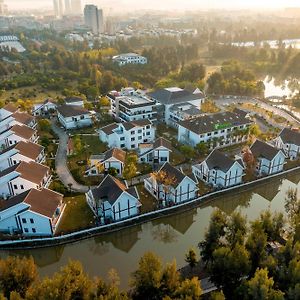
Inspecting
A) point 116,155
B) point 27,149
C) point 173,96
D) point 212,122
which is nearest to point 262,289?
point 116,155

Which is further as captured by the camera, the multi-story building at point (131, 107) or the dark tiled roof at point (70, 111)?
the multi-story building at point (131, 107)

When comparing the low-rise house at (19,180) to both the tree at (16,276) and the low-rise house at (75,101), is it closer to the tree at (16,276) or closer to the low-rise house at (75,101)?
the tree at (16,276)

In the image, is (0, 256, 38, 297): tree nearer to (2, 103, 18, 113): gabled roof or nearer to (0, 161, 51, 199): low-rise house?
(0, 161, 51, 199): low-rise house

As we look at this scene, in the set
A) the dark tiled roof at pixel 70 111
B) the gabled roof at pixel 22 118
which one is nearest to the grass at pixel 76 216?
the gabled roof at pixel 22 118

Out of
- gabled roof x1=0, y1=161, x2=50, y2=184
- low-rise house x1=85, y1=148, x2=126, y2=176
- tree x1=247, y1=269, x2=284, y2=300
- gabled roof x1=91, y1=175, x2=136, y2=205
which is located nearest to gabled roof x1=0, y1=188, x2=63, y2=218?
gabled roof x1=0, y1=161, x2=50, y2=184

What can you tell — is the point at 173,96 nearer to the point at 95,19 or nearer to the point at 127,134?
the point at 127,134

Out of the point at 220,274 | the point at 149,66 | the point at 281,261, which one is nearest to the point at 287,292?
the point at 281,261
